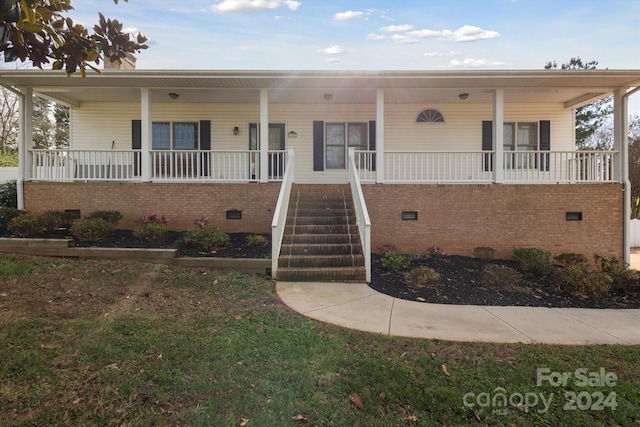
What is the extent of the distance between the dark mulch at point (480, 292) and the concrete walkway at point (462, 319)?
0.29 metres

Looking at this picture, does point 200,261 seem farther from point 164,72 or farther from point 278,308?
point 164,72

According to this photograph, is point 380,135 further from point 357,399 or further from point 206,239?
point 357,399

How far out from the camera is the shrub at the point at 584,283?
584 centimetres

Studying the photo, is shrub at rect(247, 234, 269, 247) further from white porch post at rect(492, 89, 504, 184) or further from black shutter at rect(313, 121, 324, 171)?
white porch post at rect(492, 89, 504, 184)

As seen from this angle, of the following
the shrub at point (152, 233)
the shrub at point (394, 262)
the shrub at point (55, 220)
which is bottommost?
the shrub at point (394, 262)

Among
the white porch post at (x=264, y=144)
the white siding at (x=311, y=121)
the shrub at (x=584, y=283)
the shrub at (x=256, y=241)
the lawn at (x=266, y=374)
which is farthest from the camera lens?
the white siding at (x=311, y=121)

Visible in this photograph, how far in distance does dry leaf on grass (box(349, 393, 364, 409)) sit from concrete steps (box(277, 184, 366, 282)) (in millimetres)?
3531

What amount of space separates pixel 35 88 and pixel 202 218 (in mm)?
6026

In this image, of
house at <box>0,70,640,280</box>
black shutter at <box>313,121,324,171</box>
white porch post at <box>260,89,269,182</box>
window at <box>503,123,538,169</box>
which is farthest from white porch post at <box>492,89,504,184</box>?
white porch post at <box>260,89,269,182</box>

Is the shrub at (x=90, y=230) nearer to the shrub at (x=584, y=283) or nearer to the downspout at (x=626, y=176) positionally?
the shrub at (x=584, y=283)

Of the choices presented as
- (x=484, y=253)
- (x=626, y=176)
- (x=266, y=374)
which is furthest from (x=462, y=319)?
(x=626, y=176)

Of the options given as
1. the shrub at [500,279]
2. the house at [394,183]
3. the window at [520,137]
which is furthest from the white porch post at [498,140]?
the shrub at [500,279]

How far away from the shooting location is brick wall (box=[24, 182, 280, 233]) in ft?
29.9

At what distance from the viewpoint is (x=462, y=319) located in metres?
4.63
